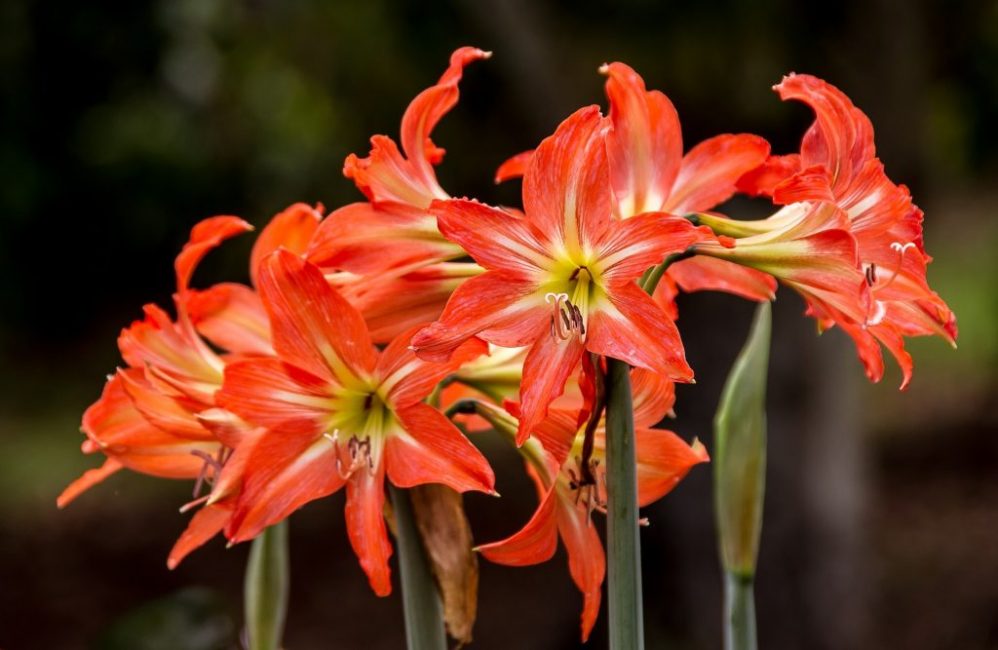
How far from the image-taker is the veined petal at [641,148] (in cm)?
78

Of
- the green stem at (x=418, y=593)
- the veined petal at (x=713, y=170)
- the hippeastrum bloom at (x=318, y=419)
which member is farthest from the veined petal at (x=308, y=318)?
the veined petal at (x=713, y=170)

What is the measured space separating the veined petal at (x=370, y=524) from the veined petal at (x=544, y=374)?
12 cm

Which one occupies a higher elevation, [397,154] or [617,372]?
[397,154]

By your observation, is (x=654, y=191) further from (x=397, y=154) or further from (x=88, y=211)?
(x=88, y=211)

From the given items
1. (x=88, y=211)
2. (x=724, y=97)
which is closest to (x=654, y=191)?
(x=724, y=97)

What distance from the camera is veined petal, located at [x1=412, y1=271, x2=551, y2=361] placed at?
2.16ft

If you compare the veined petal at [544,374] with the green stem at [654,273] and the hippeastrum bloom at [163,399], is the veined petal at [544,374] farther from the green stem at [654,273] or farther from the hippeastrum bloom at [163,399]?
the hippeastrum bloom at [163,399]

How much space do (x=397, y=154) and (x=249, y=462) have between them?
0.22 metres

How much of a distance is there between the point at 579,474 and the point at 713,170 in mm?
219

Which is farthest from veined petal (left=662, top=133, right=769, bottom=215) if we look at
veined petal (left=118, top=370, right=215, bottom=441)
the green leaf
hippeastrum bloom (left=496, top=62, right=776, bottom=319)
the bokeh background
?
the bokeh background

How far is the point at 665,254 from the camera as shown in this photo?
65 centimetres

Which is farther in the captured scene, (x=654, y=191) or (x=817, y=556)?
(x=817, y=556)

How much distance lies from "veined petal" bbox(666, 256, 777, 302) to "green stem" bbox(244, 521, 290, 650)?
326 mm

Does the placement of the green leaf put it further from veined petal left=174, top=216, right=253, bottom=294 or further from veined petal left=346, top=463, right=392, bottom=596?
veined petal left=174, top=216, right=253, bottom=294
